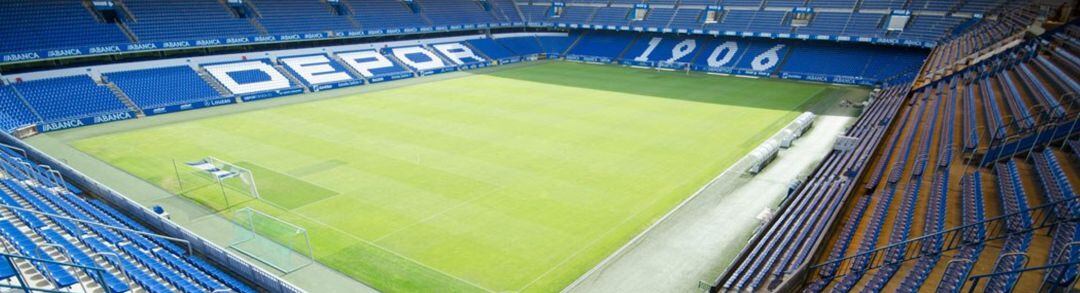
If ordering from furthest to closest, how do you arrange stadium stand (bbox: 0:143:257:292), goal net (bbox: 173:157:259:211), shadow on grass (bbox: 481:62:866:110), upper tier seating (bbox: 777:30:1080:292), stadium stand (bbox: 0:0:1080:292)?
shadow on grass (bbox: 481:62:866:110) < goal net (bbox: 173:157:259:211) < stadium stand (bbox: 0:143:257:292) < stadium stand (bbox: 0:0:1080:292) < upper tier seating (bbox: 777:30:1080:292)

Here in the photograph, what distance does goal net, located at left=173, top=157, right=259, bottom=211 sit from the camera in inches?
763

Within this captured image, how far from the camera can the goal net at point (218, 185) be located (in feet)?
63.6

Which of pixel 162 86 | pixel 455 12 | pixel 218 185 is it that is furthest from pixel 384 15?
pixel 218 185

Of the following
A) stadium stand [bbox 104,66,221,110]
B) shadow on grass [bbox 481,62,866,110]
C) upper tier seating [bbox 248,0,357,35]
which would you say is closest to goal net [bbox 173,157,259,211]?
stadium stand [bbox 104,66,221,110]

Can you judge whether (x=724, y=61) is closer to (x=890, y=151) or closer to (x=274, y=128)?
(x=890, y=151)

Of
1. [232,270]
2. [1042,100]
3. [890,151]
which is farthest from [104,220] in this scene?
[1042,100]

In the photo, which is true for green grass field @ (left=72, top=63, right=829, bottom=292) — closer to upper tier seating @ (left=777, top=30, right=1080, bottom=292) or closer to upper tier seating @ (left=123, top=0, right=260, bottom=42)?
upper tier seating @ (left=777, top=30, right=1080, bottom=292)

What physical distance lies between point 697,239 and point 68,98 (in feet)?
121

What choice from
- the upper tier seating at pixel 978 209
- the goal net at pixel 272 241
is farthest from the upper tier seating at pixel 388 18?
the upper tier seating at pixel 978 209

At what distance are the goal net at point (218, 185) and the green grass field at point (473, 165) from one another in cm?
21

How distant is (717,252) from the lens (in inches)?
611

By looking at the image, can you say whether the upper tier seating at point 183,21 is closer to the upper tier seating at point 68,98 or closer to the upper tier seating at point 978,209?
the upper tier seating at point 68,98

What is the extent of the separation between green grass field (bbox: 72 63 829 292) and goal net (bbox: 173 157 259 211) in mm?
214

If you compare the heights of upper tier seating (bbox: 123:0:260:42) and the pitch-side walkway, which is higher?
upper tier seating (bbox: 123:0:260:42)
